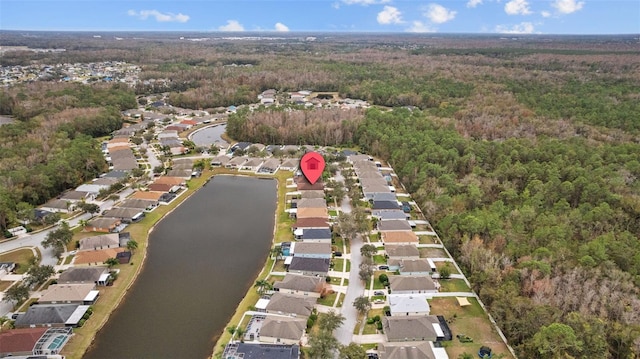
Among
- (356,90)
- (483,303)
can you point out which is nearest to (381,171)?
(483,303)

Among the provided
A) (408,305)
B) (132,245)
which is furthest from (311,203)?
(132,245)

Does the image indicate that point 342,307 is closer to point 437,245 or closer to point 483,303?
point 483,303

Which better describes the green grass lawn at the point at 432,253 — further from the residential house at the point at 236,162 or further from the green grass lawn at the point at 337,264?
the residential house at the point at 236,162

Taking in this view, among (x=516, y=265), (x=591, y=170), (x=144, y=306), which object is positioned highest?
(x=591, y=170)

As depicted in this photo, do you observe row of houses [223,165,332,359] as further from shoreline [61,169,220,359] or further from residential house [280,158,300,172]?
residential house [280,158,300,172]

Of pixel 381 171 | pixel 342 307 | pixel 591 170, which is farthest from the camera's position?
pixel 381 171

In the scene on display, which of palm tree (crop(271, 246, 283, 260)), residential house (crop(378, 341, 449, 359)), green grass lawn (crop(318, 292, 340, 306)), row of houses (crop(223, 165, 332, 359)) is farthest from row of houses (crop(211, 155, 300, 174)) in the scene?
residential house (crop(378, 341, 449, 359))

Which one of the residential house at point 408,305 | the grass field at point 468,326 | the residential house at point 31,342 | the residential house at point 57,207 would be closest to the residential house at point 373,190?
the residential house at point 408,305
